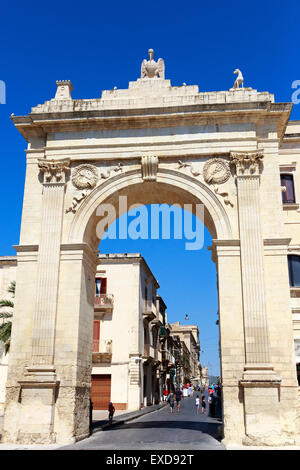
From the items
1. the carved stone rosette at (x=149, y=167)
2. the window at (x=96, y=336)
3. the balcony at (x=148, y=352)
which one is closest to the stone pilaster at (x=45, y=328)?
the carved stone rosette at (x=149, y=167)

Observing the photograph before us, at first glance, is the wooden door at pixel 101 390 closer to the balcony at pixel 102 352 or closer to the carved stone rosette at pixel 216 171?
the balcony at pixel 102 352

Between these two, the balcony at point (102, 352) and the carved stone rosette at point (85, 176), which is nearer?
the carved stone rosette at point (85, 176)

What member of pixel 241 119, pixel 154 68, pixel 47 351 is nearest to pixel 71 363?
pixel 47 351

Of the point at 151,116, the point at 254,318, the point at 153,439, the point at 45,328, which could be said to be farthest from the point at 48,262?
the point at 254,318

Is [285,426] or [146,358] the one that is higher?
[146,358]

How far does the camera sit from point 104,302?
3159cm

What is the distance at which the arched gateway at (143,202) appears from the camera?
13938 millimetres

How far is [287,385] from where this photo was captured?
1373cm

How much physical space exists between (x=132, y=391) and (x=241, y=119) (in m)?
20.1

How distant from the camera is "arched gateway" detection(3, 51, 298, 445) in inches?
549

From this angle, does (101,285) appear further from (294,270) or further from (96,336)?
(294,270)

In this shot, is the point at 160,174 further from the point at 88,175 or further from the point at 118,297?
the point at 118,297

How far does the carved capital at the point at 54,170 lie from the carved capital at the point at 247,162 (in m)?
5.89
